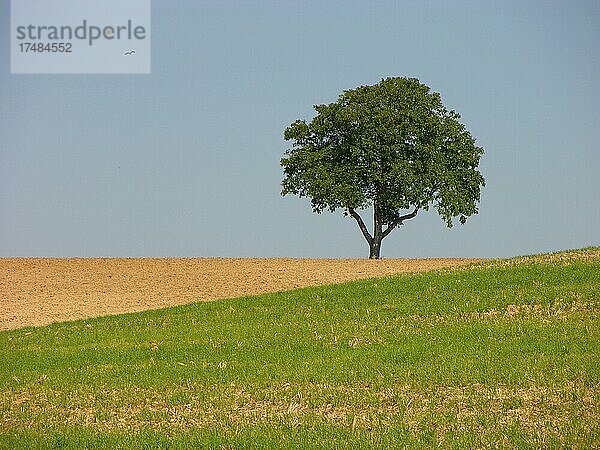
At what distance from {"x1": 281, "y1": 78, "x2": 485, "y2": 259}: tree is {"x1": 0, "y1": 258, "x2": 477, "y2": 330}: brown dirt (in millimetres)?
5365

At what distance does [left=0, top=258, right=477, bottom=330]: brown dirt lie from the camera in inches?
1463

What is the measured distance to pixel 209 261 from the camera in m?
51.3

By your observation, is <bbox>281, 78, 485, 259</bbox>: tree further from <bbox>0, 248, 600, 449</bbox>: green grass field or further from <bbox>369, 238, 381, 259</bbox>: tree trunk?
<bbox>0, 248, 600, 449</bbox>: green grass field

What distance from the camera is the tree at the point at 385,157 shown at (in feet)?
177

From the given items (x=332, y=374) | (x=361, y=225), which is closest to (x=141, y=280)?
(x=361, y=225)

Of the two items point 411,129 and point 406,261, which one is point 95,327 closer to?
point 406,261

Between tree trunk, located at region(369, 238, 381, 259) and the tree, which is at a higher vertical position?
the tree

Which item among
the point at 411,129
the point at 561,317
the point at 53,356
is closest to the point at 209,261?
the point at 411,129

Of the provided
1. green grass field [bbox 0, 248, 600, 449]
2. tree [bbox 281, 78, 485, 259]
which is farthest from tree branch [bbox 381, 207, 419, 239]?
green grass field [bbox 0, 248, 600, 449]

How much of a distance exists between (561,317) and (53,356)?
562 inches

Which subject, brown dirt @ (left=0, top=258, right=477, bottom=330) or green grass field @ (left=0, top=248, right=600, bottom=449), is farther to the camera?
brown dirt @ (left=0, top=258, right=477, bottom=330)

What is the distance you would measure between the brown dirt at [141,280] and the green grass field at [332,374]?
6.83 meters

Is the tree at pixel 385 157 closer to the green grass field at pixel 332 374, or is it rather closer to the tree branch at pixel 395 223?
the tree branch at pixel 395 223

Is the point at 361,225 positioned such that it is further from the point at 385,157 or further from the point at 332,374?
the point at 332,374
